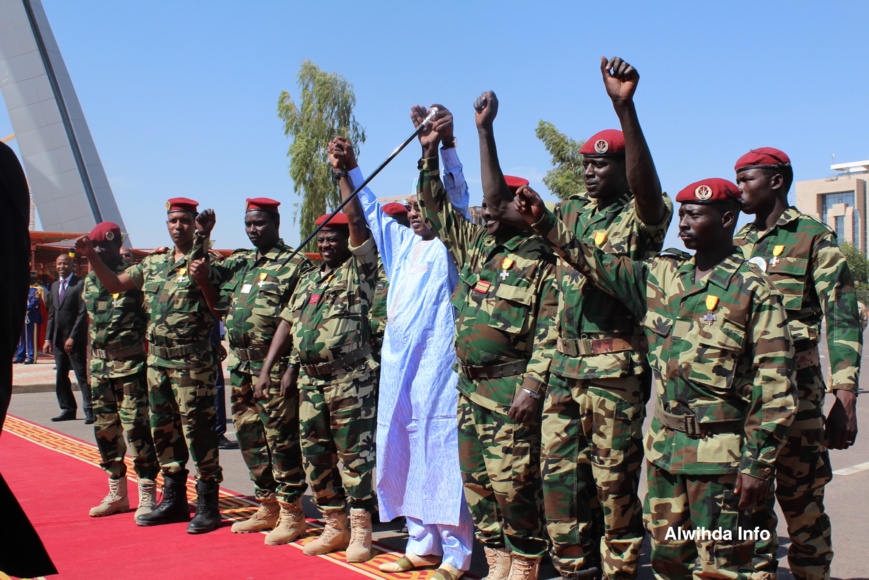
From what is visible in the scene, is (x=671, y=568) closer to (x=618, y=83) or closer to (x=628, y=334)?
(x=628, y=334)

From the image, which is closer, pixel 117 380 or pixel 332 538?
pixel 332 538

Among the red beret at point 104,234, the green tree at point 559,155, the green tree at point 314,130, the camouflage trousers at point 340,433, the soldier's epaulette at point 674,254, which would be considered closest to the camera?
the soldier's epaulette at point 674,254

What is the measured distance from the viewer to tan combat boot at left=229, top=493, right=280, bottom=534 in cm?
553

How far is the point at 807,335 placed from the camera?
12.2 feet

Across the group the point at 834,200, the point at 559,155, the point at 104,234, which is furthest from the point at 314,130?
the point at 834,200

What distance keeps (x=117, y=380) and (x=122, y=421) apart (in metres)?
0.31

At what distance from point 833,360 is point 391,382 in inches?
95.6

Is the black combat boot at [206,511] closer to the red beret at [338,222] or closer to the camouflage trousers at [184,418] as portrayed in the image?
the camouflage trousers at [184,418]

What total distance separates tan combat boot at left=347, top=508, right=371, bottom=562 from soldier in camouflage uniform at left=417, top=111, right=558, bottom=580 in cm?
92

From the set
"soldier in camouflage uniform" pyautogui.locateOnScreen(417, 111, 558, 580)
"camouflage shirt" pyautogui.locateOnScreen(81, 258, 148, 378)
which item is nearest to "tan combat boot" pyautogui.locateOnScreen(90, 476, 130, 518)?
"camouflage shirt" pyautogui.locateOnScreen(81, 258, 148, 378)

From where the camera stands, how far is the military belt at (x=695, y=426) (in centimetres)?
303

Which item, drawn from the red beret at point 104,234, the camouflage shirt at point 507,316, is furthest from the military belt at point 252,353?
the camouflage shirt at point 507,316

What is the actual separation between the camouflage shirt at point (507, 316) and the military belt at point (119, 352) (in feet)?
9.82

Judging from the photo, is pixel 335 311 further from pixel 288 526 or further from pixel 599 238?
pixel 599 238
